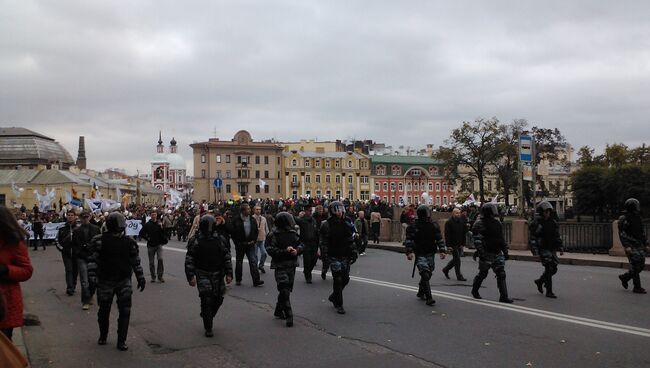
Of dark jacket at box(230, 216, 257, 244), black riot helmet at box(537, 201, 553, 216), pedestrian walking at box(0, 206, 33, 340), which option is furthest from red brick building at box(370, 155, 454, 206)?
pedestrian walking at box(0, 206, 33, 340)

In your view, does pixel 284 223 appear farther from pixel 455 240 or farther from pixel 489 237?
pixel 455 240

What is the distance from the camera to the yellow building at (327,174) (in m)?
116

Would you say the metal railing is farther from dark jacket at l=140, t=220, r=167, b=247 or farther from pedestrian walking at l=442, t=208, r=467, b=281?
dark jacket at l=140, t=220, r=167, b=247

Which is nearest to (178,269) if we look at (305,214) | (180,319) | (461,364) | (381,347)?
(305,214)

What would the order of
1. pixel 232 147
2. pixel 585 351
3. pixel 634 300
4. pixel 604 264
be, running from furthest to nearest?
pixel 232 147
pixel 604 264
pixel 634 300
pixel 585 351

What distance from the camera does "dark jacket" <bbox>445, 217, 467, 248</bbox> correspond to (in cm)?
1475

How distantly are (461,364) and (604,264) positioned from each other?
42.0 ft

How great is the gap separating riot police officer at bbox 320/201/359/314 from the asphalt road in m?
0.41

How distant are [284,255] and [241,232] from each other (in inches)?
204

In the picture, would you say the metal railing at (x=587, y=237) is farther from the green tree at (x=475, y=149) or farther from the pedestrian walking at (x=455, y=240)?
the green tree at (x=475, y=149)

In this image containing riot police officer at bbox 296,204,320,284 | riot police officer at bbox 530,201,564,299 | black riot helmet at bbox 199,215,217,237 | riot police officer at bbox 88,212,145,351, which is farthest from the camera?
riot police officer at bbox 296,204,320,284

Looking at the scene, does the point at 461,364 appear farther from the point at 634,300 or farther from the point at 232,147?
the point at 232,147

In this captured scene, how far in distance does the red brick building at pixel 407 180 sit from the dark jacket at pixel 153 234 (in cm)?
10270

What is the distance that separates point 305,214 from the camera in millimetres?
14992
